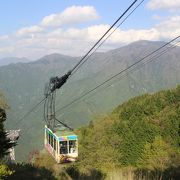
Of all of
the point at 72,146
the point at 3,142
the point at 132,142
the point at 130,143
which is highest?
the point at 3,142

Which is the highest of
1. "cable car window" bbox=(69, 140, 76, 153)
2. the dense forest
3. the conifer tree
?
the conifer tree

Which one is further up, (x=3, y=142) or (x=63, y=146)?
(x=3, y=142)

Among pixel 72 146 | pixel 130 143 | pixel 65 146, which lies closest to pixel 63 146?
pixel 65 146

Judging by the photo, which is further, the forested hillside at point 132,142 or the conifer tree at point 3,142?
the forested hillside at point 132,142

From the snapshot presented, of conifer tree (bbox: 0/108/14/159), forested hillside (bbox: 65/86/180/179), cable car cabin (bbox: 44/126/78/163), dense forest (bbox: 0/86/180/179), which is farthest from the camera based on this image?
forested hillside (bbox: 65/86/180/179)

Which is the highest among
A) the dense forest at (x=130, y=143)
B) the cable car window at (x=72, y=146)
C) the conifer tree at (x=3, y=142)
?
the conifer tree at (x=3, y=142)

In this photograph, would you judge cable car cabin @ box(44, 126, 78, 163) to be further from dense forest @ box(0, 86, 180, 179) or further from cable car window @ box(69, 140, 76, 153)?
dense forest @ box(0, 86, 180, 179)

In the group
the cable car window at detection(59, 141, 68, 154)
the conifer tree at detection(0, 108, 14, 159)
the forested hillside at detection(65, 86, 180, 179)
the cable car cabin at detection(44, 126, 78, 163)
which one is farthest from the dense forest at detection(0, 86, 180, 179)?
the conifer tree at detection(0, 108, 14, 159)

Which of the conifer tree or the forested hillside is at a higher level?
the conifer tree

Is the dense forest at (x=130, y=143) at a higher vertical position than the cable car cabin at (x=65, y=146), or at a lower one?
lower

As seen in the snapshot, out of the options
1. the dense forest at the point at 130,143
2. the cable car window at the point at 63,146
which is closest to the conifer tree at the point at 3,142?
the cable car window at the point at 63,146

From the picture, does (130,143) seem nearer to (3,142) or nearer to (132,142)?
(132,142)

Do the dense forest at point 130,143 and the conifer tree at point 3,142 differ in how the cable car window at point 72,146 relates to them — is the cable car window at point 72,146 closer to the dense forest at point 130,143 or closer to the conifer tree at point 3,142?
the conifer tree at point 3,142

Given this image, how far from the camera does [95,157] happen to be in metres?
58.1
